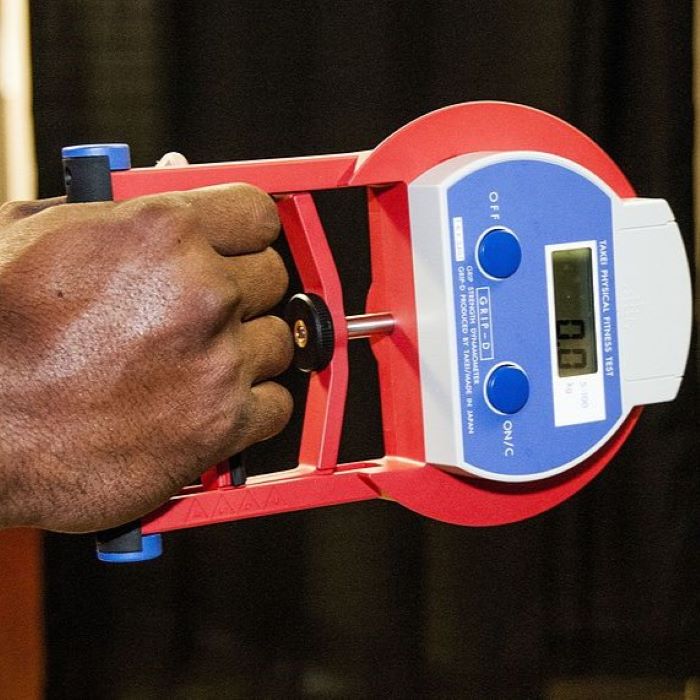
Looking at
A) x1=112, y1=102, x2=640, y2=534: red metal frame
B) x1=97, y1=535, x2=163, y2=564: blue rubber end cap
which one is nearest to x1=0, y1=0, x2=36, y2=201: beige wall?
x1=112, y1=102, x2=640, y2=534: red metal frame

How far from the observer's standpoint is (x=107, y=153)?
83 cm

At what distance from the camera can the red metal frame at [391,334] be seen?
0.90m

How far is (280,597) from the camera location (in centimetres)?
149

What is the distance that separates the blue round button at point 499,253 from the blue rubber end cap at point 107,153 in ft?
0.95

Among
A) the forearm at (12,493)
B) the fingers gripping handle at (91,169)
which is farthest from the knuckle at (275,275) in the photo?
the forearm at (12,493)

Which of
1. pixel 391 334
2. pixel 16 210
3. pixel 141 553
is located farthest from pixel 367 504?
pixel 16 210

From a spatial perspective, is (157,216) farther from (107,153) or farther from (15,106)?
(15,106)

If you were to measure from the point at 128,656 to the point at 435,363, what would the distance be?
2.35ft

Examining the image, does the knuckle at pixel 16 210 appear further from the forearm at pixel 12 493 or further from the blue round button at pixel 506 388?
the blue round button at pixel 506 388

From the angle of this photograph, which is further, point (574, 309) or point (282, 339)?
point (574, 309)

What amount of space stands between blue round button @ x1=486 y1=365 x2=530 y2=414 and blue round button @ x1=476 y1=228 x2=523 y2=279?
8 centimetres

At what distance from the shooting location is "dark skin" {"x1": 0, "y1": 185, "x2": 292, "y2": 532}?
28.1 inches

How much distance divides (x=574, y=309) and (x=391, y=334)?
0.16 m

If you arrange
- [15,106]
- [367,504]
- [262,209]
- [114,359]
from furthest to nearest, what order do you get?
[367,504]
[15,106]
[262,209]
[114,359]
